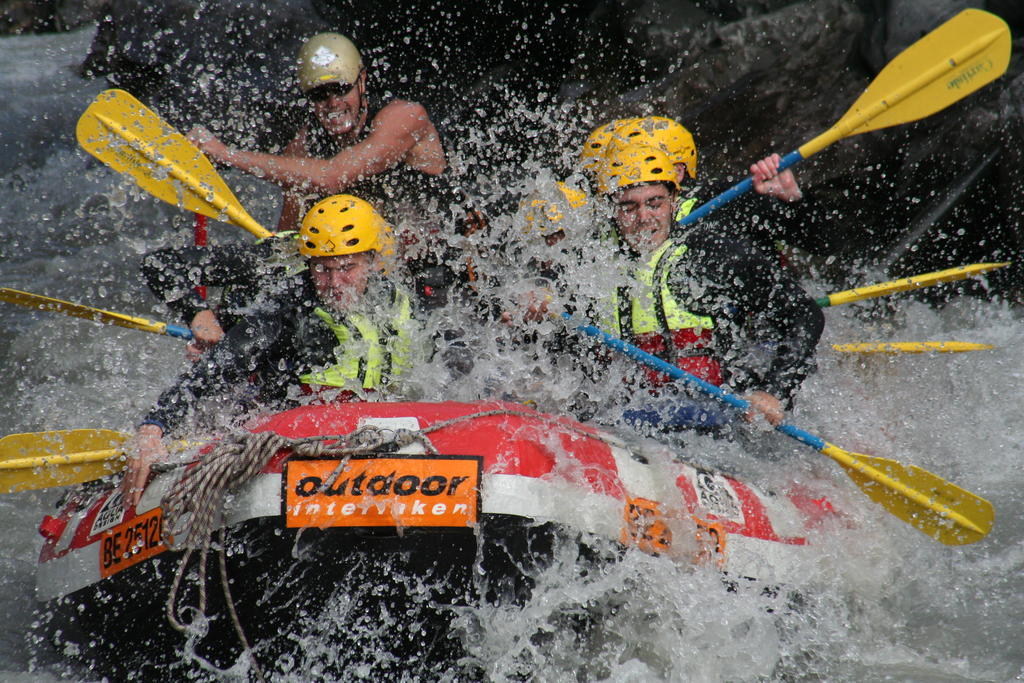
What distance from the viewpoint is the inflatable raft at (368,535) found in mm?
2750

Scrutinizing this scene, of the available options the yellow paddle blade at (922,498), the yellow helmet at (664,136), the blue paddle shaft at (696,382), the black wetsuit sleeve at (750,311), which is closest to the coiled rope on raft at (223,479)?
the blue paddle shaft at (696,382)

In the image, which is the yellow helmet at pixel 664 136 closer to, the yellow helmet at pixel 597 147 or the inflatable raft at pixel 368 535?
the yellow helmet at pixel 597 147

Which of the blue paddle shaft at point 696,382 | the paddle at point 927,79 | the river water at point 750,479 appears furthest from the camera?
the paddle at point 927,79

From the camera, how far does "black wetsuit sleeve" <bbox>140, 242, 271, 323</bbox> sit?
4.35 meters

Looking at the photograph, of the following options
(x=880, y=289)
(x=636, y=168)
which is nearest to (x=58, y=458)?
(x=636, y=168)

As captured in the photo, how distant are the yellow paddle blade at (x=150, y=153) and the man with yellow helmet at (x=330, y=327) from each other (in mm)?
983

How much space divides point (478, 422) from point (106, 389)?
3.59 meters

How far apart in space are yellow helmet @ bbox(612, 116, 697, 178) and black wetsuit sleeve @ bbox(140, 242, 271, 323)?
5.93 ft

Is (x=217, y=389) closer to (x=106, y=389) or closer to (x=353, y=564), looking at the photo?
(x=353, y=564)

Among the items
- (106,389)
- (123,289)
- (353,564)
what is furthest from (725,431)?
(123,289)

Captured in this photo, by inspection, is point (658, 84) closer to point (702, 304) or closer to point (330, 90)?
point (330, 90)

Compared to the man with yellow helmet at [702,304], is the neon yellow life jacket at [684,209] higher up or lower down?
higher up

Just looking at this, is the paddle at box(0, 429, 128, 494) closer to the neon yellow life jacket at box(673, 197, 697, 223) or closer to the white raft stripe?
the white raft stripe

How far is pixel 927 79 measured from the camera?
429 cm
